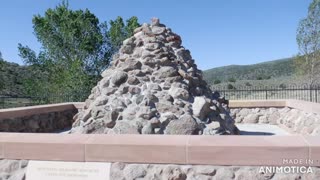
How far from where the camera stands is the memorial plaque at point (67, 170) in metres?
3.69

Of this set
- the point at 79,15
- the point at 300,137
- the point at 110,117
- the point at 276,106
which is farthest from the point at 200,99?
the point at 79,15

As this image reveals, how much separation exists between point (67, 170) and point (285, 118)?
319 inches

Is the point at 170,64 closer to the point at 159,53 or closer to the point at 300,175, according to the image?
the point at 159,53

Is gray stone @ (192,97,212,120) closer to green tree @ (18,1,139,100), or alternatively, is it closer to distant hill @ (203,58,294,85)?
green tree @ (18,1,139,100)

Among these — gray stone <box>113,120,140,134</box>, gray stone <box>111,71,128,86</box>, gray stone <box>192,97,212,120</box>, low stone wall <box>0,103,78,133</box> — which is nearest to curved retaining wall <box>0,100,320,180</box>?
gray stone <box>113,120,140,134</box>

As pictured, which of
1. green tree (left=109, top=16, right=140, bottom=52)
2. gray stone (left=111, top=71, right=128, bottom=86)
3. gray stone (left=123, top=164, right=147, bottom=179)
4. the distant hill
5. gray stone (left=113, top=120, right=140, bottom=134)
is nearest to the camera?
gray stone (left=123, top=164, right=147, bottom=179)

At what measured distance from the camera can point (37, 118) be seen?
9352mm

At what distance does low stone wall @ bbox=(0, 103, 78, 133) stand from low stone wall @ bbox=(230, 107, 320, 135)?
550 centimetres

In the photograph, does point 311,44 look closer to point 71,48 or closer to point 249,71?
point 71,48

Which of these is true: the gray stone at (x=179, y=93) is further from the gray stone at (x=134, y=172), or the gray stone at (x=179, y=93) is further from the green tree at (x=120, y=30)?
the green tree at (x=120, y=30)

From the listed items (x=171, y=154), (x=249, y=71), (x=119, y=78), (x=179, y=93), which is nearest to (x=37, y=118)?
(x=119, y=78)

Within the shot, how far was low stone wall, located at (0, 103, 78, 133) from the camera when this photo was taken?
8109mm

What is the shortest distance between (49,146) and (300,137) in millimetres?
2706

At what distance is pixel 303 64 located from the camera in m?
25.7
